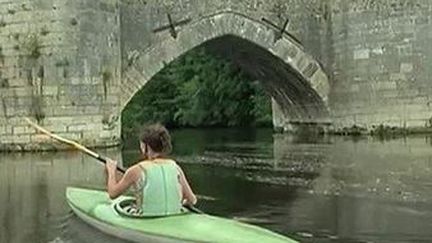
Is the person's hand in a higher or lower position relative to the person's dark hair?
lower

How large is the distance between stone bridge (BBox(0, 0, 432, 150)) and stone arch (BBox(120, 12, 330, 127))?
0.10 ft

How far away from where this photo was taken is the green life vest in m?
8.28

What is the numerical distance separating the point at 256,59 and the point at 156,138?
21.8 m

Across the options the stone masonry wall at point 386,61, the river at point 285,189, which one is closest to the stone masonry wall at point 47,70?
the river at point 285,189

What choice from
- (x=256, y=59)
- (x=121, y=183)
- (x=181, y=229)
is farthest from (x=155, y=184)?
(x=256, y=59)

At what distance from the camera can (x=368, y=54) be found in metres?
27.5

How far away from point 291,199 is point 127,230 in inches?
207

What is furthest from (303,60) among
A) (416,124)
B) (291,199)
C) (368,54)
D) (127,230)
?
(127,230)

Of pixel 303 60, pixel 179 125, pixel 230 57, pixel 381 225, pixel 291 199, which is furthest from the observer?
pixel 179 125

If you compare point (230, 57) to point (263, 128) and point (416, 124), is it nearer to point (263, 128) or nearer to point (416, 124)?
point (416, 124)

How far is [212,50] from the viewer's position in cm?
2962

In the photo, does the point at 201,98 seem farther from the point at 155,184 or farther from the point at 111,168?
the point at 155,184

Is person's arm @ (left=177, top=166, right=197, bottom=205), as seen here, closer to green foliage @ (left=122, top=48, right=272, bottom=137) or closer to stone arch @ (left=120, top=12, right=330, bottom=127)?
stone arch @ (left=120, top=12, right=330, bottom=127)

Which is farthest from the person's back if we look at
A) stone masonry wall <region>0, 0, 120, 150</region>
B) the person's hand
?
stone masonry wall <region>0, 0, 120, 150</region>
